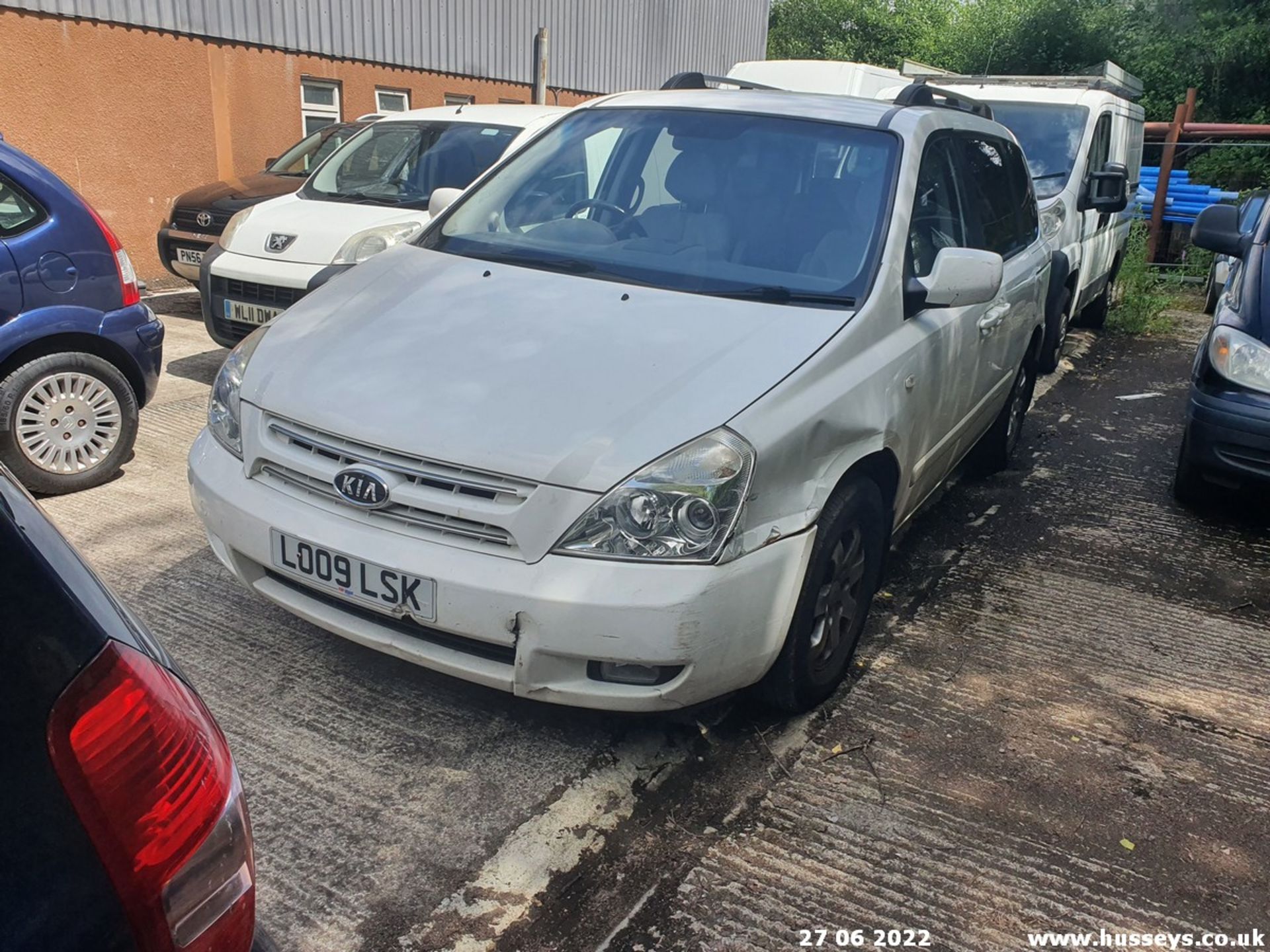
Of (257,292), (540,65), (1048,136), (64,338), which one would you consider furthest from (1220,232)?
(540,65)

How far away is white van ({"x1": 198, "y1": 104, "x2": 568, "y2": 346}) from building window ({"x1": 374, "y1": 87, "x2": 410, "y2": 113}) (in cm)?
533

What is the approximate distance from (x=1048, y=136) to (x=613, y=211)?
20.0 feet

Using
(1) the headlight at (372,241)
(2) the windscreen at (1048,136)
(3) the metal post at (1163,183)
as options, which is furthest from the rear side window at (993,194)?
(3) the metal post at (1163,183)

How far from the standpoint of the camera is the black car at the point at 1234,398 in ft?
15.8

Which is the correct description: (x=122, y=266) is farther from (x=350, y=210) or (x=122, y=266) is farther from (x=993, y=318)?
(x=993, y=318)

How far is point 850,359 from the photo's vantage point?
313cm

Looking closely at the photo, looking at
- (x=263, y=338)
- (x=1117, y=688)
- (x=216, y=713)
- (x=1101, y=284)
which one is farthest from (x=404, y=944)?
(x=1101, y=284)

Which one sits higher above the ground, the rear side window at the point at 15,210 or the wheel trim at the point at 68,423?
the rear side window at the point at 15,210

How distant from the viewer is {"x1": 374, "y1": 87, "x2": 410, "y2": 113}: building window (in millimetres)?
13430

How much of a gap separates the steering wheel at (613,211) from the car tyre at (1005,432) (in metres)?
2.50

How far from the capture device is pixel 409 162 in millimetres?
7770

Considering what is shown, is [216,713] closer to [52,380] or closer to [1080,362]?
[52,380]

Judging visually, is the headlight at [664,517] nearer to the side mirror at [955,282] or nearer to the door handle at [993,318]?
the side mirror at [955,282]

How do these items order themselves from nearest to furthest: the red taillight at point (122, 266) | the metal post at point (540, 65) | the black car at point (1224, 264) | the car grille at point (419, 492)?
the car grille at point (419, 492) → the red taillight at point (122, 266) → the black car at point (1224, 264) → the metal post at point (540, 65)
